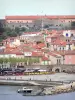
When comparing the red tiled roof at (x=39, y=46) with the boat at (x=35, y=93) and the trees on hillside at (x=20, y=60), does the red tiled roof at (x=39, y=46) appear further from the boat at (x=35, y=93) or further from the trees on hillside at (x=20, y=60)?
the boat at (x=35, y=93)

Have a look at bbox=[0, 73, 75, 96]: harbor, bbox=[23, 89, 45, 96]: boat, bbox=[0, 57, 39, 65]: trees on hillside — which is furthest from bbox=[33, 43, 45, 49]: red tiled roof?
bbox=[23, 89, 45, 96]: boat

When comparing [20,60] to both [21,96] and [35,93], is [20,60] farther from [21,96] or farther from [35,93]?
[21,96]

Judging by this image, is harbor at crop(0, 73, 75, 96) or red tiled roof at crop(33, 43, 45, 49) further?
red tiled roof at crop(33, 43, 45, 49)

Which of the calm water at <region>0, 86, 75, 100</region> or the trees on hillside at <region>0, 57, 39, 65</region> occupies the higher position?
the trees on hillside at <region>0, 57, 39, 65</region>

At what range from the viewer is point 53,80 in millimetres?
11383

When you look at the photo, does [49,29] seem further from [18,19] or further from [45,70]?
[45,70]

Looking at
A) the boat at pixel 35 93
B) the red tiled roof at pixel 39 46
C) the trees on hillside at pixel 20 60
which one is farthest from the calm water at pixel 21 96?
the red tiled roof at pixel 39 46

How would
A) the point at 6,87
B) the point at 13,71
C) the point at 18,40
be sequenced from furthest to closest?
the point at 18,40
the point at 13,71
the point at 6,87

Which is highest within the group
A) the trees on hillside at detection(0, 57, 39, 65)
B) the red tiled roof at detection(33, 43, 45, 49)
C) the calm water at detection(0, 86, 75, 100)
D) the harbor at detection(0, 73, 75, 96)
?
the red tiled roof at detection(33, 43, 45, 49)

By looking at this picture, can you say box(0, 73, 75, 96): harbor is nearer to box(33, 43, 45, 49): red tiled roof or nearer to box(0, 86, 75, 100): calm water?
box(0, 86, 75, 100): calm water

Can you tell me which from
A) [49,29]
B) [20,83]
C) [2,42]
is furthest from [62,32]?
[20,83]

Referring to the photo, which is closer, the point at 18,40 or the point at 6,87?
the point at 6,87

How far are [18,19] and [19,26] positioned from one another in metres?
0.18

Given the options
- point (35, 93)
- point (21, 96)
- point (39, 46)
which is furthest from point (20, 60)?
point (21, 96)
